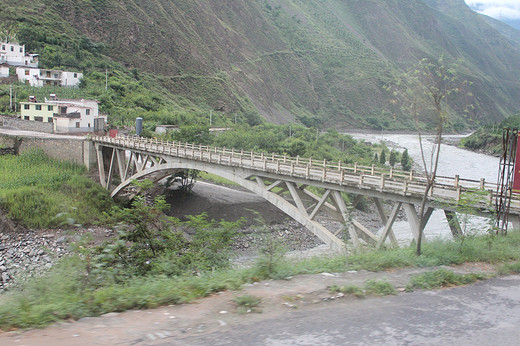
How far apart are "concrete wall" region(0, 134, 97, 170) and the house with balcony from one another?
5261mm

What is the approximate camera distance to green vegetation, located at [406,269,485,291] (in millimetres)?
7637

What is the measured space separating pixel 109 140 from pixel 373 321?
104 ft

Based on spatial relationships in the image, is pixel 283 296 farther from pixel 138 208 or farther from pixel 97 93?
pixel 97 93

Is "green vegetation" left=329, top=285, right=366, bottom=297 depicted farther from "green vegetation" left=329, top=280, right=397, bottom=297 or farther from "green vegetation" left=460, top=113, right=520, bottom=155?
"green vegetation" left=460, top=113, right=520, bottom=155

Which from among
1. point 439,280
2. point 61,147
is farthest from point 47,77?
point 439,280

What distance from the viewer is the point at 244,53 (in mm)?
109938

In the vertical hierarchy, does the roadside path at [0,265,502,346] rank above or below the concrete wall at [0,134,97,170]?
below

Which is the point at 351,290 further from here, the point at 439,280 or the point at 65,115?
the point at 65,115

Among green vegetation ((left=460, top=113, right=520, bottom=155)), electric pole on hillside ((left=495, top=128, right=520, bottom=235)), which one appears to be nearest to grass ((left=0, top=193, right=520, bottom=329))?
electric pole on hillside ((left=495, top=128, right=520, bottom=235))

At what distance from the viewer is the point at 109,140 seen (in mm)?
34000

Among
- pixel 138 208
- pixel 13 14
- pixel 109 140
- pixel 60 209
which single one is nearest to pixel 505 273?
pixel 138 208

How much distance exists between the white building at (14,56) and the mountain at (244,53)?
118 inches

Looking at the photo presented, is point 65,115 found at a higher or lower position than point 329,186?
higher

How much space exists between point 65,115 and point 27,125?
4143 mm
